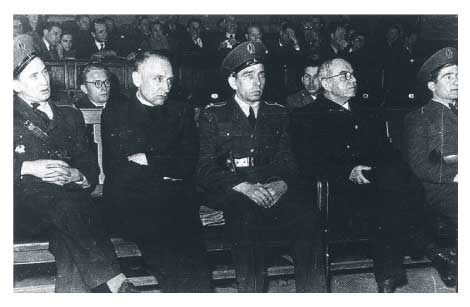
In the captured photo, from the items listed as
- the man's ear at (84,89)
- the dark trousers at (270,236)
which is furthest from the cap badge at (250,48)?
the man's ear at (84,89)

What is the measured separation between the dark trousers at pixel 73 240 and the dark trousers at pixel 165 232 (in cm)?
11

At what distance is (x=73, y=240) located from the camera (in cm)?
204

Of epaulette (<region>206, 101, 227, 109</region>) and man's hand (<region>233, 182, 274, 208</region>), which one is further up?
epaulette (<region>206, 101, 227, 109</region>)

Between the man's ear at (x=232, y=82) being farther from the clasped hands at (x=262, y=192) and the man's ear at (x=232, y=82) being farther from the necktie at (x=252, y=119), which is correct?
the clasped hands at (x=262, y=192)

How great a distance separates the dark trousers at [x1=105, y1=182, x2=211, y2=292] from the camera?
2115 mm

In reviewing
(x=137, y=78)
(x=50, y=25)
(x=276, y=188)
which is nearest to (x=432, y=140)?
(x=276, y=188)

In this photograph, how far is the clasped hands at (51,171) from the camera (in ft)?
6.91

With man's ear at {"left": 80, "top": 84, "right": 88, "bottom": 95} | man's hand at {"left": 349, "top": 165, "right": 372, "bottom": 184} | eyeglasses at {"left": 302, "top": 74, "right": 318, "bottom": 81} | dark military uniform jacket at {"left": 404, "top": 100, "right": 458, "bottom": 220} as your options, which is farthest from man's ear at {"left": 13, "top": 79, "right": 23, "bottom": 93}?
dark military uniform jacket at {"left": 404, "top": 100, "right": 458, "bottom": 220}

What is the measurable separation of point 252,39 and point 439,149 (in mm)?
1006

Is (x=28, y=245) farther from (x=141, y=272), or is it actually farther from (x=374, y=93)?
(x=374, y=93)

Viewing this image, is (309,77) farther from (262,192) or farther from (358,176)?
(262,192)

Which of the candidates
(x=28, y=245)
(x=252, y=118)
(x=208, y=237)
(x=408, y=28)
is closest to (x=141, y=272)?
(x=208, y=237)

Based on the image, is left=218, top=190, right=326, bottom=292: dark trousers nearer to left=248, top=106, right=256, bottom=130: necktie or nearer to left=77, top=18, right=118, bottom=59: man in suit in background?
left=248, top=106, right=256, bottom=130: necktie
